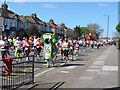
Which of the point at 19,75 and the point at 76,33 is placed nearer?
the point at 19,75

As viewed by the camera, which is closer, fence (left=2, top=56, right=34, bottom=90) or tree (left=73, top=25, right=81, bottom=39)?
fence (left=2, top=56, right=34, bottom=90)

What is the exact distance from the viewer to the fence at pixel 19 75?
224 inches

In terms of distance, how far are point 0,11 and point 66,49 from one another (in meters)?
40.2

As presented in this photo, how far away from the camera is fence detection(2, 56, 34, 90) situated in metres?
5.69

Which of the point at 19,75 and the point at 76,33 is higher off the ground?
the point at 76,33

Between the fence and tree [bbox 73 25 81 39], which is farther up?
tree [bbox 73 25 81 39]

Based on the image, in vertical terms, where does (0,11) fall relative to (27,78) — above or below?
above

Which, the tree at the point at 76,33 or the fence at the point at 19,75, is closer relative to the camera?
the fence at the point at 19,75

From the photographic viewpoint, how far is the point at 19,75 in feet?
20.8

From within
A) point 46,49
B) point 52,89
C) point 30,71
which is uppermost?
point 46,49

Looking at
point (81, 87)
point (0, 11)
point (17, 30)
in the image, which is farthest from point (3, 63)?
point (17, 30)

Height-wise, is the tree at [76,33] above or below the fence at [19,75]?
above

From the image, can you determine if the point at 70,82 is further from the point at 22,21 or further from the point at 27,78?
the point at 22,21

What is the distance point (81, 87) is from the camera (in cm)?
683
